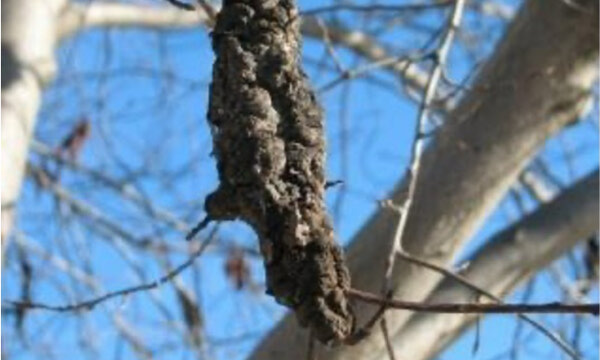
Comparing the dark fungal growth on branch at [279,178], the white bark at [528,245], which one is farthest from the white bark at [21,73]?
the dark fungal growth on branch at [279,178]

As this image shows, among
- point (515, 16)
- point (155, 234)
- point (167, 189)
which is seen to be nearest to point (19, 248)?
point (155, 234)

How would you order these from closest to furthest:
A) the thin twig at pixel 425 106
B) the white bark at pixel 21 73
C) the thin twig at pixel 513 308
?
the thin twig at pixel 513 308 < the thin twig at pixel 425 106 < the white bark at pixel 21 73

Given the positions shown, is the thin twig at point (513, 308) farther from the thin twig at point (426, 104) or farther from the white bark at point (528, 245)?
the white bark at point (528, 245)

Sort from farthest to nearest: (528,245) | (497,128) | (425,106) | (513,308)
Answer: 1. (528,245)
2. (497,128)
3. (425,106)
4. (513,308)

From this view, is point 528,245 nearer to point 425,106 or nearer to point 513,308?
point 425,106

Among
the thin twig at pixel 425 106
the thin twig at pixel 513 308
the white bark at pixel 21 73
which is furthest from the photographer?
the white bark at pixel 21 73

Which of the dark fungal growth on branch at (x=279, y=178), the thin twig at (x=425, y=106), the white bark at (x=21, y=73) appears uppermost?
the white bark at (x=21, y=73)

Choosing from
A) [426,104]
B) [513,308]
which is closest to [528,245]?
[426,104]
